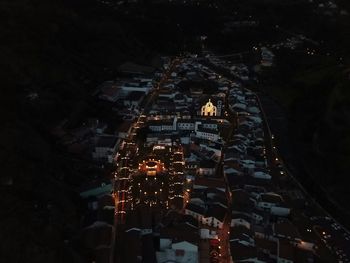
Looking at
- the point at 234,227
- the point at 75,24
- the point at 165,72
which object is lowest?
the point at 234,227

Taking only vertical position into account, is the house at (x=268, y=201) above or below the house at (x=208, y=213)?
above

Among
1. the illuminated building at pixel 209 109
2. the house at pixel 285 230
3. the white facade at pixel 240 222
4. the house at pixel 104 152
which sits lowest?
the house at pixel 285 230

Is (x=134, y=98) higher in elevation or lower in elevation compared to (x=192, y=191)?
higher

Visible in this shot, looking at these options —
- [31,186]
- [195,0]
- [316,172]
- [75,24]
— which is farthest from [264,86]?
[195,0]

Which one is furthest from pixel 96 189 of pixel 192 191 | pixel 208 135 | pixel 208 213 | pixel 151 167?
pixel 208 135

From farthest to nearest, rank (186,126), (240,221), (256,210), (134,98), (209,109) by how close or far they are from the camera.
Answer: (134,98) < (209,109) < (186,126) < (256,210) < (240,221)

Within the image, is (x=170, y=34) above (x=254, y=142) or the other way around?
above

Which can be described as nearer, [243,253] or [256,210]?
[243,253]

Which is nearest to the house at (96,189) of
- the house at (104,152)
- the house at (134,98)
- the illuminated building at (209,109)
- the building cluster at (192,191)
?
the building cluster at (192,191)

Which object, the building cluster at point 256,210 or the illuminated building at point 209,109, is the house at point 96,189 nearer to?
the building cluster at point 256,210

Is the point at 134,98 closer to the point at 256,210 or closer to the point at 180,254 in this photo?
the point at 256,210

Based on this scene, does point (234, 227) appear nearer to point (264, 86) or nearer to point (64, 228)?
point (64, 228)
